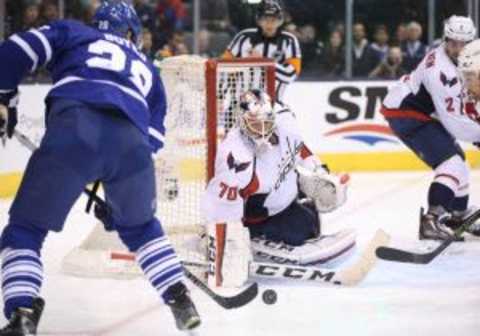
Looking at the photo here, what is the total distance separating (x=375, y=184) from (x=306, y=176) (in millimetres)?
2993

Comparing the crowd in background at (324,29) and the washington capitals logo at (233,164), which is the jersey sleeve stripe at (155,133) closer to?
the washington capitals logo at (233,164)

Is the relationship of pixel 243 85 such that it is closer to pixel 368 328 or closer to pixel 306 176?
pixel 306 176

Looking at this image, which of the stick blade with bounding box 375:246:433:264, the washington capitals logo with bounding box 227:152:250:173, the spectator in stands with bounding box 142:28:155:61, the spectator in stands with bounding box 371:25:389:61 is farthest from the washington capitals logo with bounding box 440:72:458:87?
the spectator in stands with bounding box 371:25:389:61

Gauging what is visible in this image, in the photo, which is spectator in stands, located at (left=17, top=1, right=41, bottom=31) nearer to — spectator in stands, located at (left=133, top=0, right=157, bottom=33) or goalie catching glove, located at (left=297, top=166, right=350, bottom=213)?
spectator in stands, located at (left=133, top=0, right=157, bottom=33)

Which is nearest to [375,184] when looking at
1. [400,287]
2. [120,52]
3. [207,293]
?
[400,287]

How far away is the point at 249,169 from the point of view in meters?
4.48

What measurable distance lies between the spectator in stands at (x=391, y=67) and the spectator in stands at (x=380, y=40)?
0.04 meters

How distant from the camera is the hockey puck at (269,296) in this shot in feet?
14.2

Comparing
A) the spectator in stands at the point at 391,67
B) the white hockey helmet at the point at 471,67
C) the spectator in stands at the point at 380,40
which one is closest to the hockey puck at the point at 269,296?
the white hockey helmet at the point at 471,67

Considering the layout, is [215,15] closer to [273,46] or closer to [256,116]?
[273,46]

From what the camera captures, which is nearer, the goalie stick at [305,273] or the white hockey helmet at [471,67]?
the white hockey helmet at [471,67]

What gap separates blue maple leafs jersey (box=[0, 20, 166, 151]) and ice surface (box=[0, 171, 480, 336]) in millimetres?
696

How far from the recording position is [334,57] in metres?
8.66

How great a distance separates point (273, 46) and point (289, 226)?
2.51 metres
